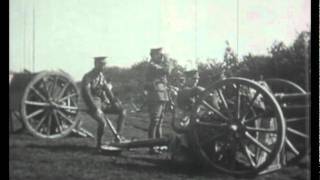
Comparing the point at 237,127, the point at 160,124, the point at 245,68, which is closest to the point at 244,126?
the point at 237,127

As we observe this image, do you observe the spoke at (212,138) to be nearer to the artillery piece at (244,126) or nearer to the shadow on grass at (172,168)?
the artillery piece at (244,126)

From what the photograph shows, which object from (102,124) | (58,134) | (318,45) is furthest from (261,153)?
(58,134)

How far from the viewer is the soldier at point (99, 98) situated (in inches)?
135

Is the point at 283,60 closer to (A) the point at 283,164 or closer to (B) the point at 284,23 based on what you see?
(B) the point at 284,23

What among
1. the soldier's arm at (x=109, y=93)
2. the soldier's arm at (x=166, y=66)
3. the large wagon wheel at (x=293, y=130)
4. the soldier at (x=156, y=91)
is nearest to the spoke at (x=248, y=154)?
the large wagon wheel at (x=293, y=130)

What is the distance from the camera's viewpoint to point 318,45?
3455mm

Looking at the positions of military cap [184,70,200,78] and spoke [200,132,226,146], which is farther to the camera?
military cap [184,70,200,78]

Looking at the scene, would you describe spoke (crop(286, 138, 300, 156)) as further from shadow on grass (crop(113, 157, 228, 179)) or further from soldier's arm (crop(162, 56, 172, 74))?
soldier's arm (crop(162, 56, 172, 74))

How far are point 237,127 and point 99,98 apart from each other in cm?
114

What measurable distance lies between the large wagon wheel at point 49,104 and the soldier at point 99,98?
4.4 inches

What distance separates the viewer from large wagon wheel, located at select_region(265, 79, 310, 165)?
128 inches

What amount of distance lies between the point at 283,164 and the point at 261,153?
8.2 inches

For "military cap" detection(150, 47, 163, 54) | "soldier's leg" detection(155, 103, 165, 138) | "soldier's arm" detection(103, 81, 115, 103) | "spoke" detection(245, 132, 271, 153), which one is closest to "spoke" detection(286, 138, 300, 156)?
"spoke" detection(245, 132, 271, 153)

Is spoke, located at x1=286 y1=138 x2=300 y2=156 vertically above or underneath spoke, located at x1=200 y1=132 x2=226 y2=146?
underneath
